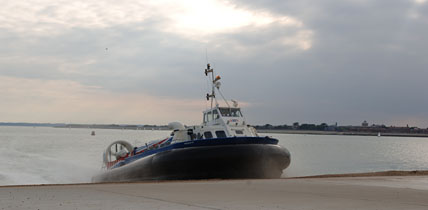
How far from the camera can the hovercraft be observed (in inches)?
559

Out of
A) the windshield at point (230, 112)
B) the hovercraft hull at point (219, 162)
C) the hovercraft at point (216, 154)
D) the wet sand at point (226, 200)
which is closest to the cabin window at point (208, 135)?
the hovercraft at point (216, 154)

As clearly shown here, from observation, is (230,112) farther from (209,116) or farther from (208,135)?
(208,135)

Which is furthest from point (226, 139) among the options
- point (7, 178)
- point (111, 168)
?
point (7, 178)

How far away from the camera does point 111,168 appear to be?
1969 cm

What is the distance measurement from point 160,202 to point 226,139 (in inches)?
341

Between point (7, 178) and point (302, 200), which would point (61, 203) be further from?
point (7, 178)

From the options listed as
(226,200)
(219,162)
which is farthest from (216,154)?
(226,200)

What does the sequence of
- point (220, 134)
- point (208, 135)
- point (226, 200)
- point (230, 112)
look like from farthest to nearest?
1. point (230, 112)
2. point (208, 135)
3. point (220, 134)
4. point (226, 200)

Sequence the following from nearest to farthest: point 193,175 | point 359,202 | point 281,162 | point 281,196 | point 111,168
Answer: point 359,202, point 281,196, point 193,175, point 281,162, point 111,168

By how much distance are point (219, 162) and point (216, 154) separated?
11.1 inches

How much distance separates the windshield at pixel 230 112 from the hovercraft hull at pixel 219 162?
2.14m

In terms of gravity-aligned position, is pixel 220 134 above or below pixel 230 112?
below

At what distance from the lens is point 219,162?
46.4 feet

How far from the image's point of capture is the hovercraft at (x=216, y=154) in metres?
14.2
